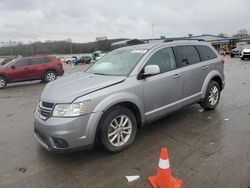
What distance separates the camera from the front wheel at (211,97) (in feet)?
18.6

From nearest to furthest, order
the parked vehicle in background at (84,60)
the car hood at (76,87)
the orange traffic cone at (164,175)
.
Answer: the orange traffic cone at (164,175), the car hood at (76,87), the parked vehicle in background at (84,60)

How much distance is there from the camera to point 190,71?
5.06 m

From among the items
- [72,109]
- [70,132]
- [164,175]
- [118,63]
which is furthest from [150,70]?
[164,175]

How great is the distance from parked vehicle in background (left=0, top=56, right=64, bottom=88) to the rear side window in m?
11.5

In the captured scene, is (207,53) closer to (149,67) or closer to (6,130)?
(149,67)

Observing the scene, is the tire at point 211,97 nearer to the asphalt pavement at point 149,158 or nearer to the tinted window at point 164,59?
the asphalt pavement at point 149,158

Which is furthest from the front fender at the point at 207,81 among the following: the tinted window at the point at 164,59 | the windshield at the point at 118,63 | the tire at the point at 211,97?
the windshield at the point at 118,63

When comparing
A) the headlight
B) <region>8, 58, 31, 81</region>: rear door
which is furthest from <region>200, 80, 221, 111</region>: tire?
<region>8, 58, 31, 81</region>: rear door

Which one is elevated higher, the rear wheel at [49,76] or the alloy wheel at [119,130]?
the rear wheel at [49,76]

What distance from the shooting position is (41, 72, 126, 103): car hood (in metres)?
3.53

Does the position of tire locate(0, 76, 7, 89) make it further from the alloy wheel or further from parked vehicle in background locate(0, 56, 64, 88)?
the alloy wheel

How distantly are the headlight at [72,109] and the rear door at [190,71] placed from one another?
236 cm

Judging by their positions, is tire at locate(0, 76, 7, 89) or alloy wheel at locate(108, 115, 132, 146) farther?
tire at locate(0, 76, 7, 89)

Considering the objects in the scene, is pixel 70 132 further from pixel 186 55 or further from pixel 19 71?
pixel 19 71
